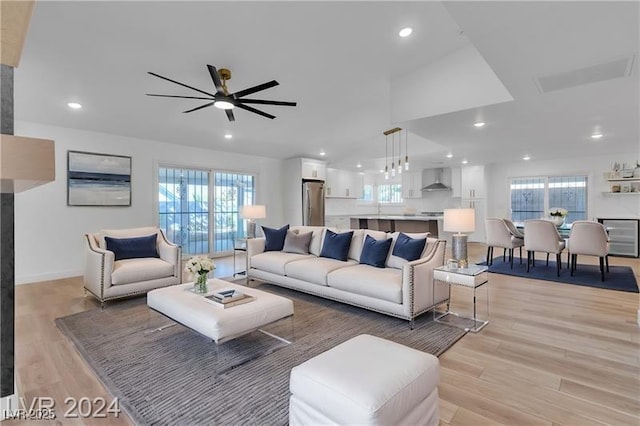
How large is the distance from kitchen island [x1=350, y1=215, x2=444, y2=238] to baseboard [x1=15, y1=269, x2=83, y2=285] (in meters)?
6.52

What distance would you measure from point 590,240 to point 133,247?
6825mm

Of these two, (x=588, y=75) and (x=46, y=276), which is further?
(x=46, y=276)

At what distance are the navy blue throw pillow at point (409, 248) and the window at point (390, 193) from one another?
7703mm

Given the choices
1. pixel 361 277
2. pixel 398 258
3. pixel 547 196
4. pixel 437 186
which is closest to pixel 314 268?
pixel 361 277

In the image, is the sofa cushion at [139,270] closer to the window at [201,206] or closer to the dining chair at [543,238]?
the window at [201,206]

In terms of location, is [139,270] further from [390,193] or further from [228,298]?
[390,193]

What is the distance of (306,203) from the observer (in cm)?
834

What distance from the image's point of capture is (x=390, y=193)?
11.6 meters

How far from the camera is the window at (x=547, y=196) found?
820 centimetres

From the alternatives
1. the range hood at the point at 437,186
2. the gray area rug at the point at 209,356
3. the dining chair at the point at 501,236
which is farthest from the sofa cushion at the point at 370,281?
the range hood at the point at 437,186

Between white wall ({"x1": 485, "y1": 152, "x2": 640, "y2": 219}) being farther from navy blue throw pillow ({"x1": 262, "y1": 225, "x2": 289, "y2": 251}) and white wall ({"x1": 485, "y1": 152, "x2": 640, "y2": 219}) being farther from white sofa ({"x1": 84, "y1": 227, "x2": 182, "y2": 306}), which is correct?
white sofa ({"x1": 84, "y1": 227, "x2": 182, "y2": 306})

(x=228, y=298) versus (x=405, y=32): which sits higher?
(x=405, y=32)

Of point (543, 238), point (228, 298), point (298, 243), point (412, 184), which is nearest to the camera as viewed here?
point (228, 298)

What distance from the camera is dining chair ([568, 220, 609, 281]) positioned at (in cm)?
495
